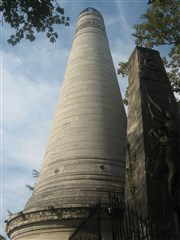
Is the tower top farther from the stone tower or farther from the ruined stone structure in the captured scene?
the ruined stone structure

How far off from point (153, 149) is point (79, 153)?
4771mm

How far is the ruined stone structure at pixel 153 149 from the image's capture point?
6965mm

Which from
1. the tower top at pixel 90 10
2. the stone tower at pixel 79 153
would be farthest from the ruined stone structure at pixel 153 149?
the tower top at pixel 90 10

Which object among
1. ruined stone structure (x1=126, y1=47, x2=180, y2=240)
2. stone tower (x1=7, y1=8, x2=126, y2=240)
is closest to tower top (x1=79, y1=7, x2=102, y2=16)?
stone tower (x1=7, y1=8, x2=126, y2=240)

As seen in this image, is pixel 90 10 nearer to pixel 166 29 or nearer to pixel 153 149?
pixel 166 29

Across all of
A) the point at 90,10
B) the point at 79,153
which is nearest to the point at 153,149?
the point at 79,153

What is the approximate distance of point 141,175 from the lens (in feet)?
24.5

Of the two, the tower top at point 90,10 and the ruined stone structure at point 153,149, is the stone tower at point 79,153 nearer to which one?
the ruined stone structure at point 153,149

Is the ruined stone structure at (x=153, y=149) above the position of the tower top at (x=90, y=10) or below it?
below

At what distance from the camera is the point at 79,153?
12.2m

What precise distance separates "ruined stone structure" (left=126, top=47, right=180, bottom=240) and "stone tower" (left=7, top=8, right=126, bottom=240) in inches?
86.9

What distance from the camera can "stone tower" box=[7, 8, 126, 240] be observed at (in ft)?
34.4

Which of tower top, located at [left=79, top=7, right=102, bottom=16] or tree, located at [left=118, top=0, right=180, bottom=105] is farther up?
tower top, located at [left=79, top=7, right=102, bottom=16]

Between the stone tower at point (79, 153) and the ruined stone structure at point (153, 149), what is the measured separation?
221 centimetres
